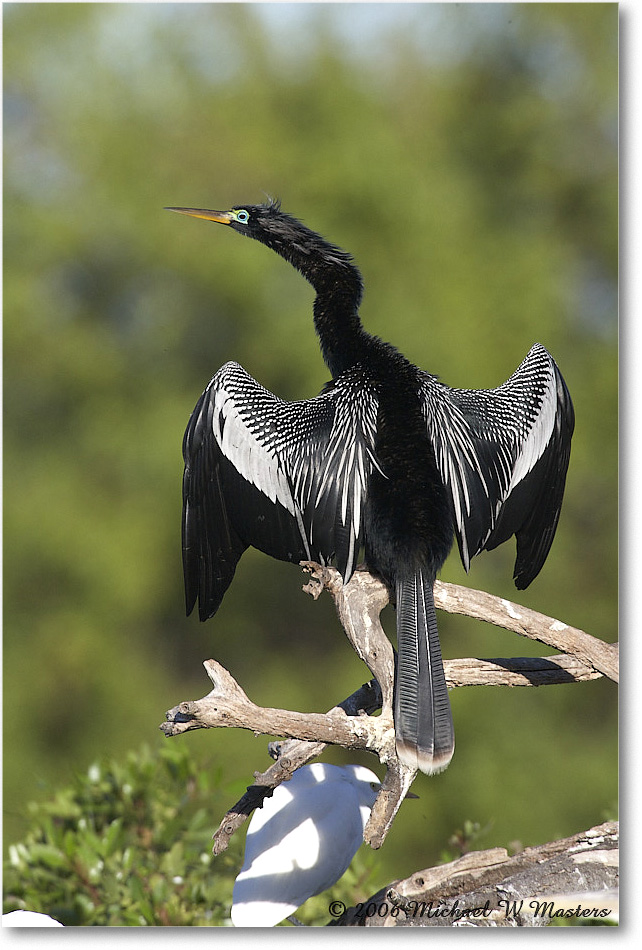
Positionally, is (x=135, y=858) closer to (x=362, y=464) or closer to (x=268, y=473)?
(x=268, y=473)

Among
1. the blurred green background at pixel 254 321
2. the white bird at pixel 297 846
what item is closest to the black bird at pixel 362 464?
the white bird at pixel 297 846

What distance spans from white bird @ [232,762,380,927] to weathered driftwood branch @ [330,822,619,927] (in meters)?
0.11

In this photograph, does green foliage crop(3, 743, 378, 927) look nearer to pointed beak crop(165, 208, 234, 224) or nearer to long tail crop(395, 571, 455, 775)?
long tail crop(395, 571, 455, 775)

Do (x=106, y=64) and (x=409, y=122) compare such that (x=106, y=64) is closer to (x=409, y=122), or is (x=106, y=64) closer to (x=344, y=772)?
(x=409, y=122)

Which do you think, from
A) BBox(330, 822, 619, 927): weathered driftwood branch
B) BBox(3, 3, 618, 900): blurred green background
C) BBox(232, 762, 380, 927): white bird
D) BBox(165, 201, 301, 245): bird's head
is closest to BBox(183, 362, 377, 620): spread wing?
BBox(165, 201, 301, 245): bird's head

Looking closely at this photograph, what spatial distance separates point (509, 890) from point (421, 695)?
0.55m

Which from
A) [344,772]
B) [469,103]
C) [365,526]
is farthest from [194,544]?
[469,103]

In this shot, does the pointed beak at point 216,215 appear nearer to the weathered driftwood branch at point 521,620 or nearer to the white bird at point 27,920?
the weathered driftwood branch at point 521,620

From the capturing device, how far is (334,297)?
80.4 inches

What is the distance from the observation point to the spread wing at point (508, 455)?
1887 millimetres

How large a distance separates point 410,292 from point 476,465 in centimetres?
150

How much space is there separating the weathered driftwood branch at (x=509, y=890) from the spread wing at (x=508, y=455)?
58 cm

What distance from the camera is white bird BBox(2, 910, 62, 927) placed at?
6.57 feet

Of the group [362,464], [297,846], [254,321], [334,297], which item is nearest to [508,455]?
[362,464]
